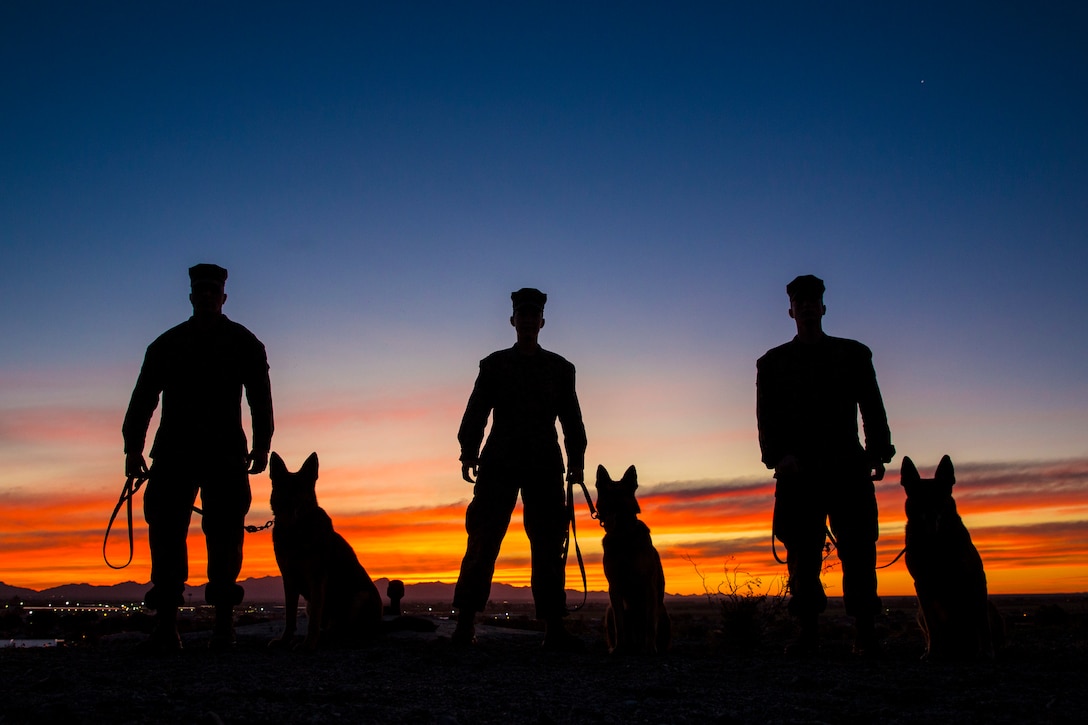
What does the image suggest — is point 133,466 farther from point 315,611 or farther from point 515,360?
point 515,360

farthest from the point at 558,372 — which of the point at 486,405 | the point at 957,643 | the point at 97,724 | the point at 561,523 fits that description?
the point at 97,724

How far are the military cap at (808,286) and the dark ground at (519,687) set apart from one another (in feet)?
10.9

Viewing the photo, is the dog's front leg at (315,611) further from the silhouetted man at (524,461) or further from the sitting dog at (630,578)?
the sitting dog at (630,578)

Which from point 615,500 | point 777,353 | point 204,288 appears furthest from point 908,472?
point 204,288

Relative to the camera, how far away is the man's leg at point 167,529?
667cm

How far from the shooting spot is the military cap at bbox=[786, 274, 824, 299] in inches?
288

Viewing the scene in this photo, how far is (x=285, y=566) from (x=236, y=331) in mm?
2307

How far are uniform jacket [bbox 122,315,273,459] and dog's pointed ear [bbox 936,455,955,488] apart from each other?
618 cm

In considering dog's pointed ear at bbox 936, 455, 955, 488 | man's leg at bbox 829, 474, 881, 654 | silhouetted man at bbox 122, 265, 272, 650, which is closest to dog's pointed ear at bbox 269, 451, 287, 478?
silhouetted man at bbox 122, 265, 272, 650

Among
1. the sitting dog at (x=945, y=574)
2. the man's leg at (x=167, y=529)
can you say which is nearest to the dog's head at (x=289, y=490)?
the man's leg at (x=167, y=529)

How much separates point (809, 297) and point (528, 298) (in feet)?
9.32

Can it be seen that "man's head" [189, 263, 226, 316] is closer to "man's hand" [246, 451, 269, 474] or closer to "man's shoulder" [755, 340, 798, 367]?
"man's hand" [246, 451, 269, 474]

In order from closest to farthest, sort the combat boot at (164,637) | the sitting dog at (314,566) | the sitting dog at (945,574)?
the combat boot at (164,637), the sitting dog at (945,574), the sitting dog at (314,566)

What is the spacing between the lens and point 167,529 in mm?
6730
